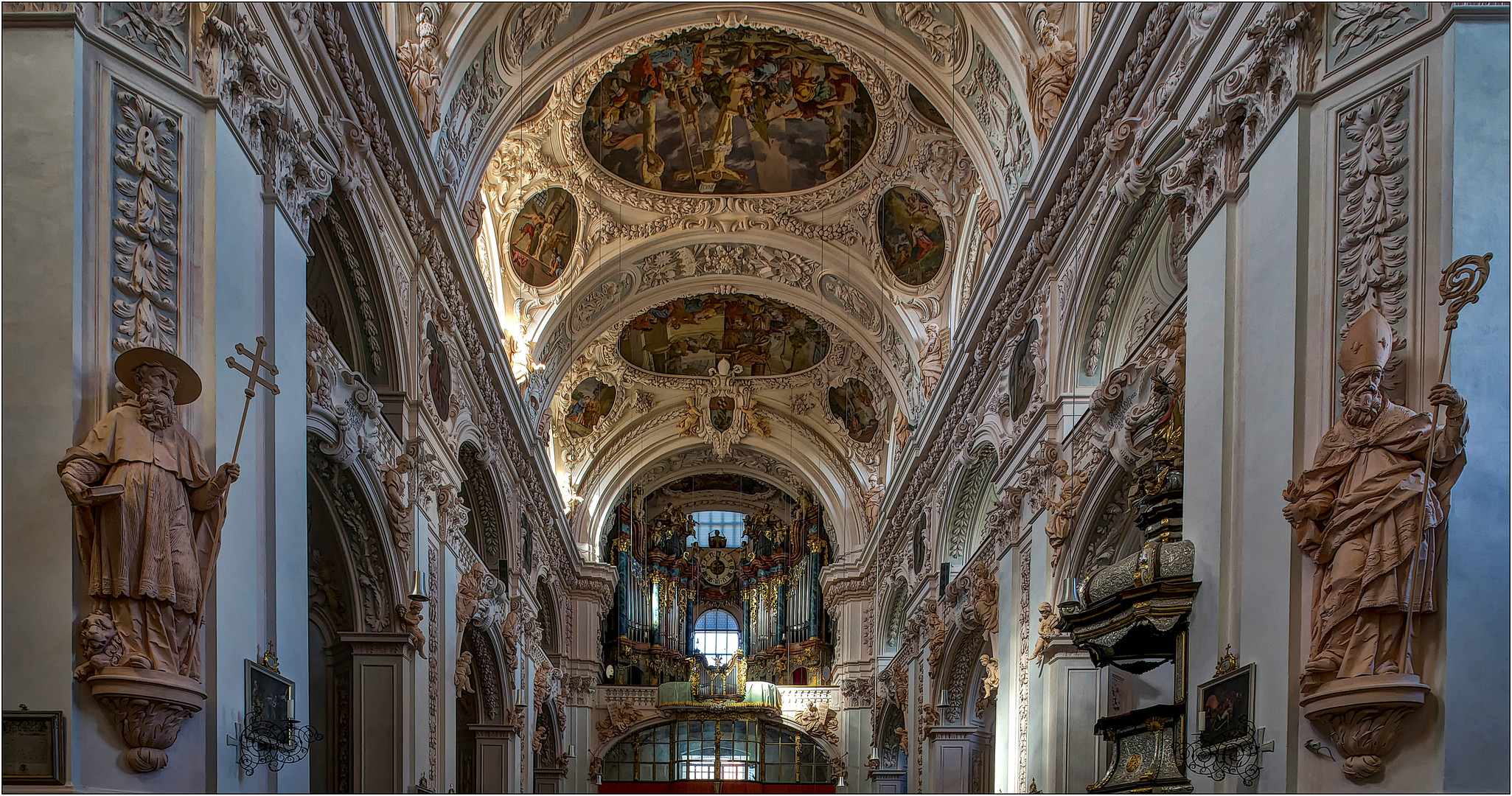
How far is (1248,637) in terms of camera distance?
7.78 metres

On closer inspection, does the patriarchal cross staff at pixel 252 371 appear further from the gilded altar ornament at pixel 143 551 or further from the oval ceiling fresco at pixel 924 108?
the oval ceiling fresco at pixel 924 108

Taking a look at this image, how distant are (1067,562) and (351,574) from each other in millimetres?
7030

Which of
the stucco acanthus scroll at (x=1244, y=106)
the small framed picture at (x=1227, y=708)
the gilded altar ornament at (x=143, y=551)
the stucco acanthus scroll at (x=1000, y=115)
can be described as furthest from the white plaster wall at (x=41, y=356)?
the stucco acanthus scroll at (x=1000, y=115)

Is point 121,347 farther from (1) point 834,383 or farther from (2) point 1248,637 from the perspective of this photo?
(1) point 834,383

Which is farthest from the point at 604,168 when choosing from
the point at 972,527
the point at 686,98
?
the point at 972,527

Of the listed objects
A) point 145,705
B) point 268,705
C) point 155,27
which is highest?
point 155,27

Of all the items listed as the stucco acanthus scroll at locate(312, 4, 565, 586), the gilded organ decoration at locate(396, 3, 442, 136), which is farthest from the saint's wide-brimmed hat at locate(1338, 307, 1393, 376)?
the gilded organ decoration at locate(396, 3, 442, 136)

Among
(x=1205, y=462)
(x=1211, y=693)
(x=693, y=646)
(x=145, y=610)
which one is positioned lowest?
(x=693, y=646)

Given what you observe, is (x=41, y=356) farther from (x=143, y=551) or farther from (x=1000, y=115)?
(x=1000, y=115)

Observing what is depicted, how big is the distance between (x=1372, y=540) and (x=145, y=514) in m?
6.20

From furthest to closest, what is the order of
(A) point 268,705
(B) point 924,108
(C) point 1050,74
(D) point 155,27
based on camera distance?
(B) point 924,108 < (C) point 1050,74 < (A) point 268,705 < (D) point 155,27

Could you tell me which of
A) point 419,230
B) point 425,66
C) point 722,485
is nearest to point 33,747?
point 419,230

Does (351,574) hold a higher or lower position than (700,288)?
lower

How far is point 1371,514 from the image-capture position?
648 centimetres
